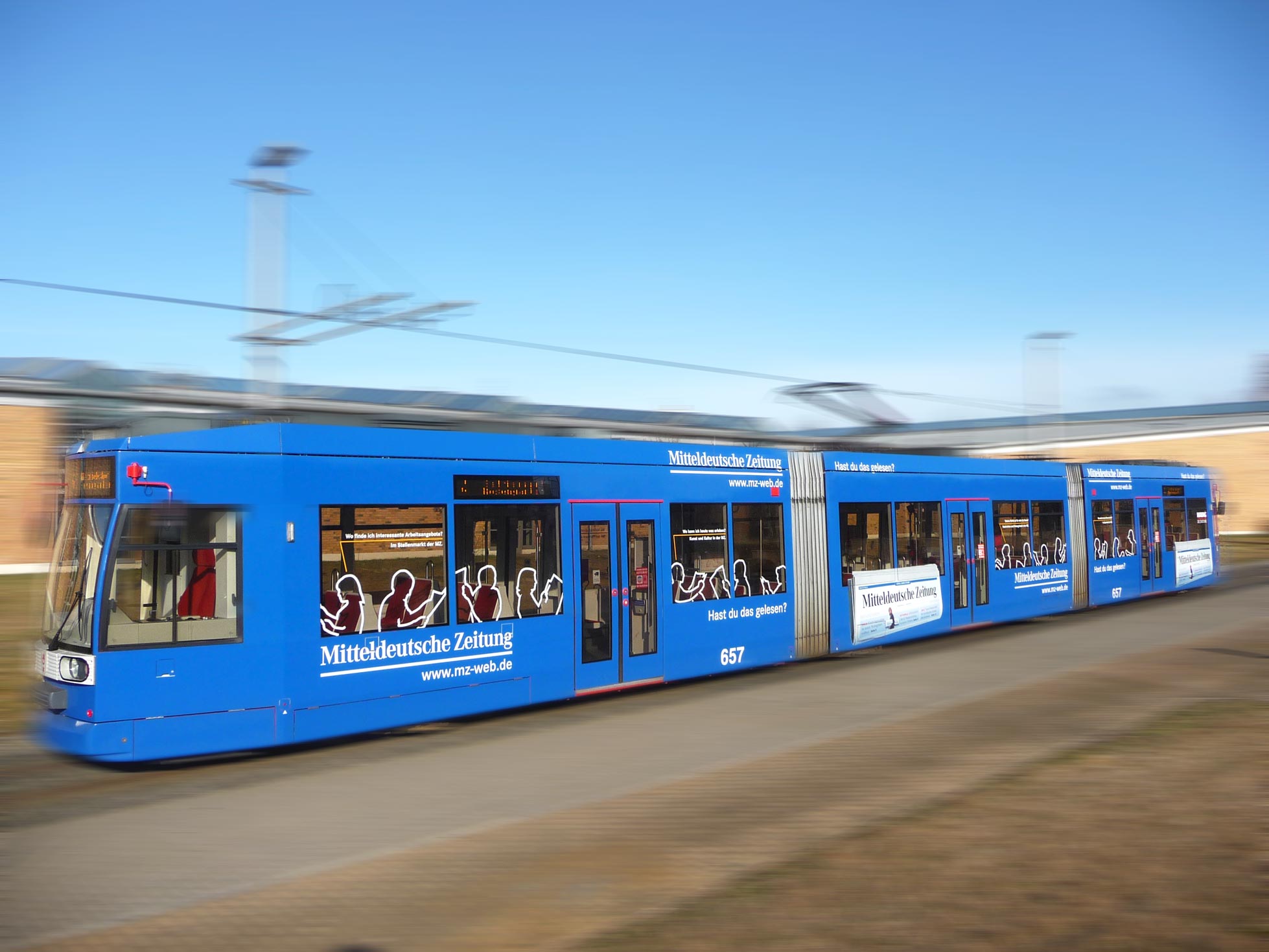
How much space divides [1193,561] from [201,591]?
23.1m

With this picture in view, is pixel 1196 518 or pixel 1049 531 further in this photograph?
pixel 1196 518

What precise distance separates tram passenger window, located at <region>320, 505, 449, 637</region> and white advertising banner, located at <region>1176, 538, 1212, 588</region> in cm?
1993

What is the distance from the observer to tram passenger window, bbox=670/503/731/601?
12.6 meters

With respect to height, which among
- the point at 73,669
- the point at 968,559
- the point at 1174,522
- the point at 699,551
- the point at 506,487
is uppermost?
the point at 506,487

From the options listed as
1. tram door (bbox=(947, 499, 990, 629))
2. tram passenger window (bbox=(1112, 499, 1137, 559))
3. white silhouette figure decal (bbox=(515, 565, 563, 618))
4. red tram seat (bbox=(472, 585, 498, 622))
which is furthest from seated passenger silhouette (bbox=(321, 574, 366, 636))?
tram passenger window (bbox=(1112, 499, 1137, 559))

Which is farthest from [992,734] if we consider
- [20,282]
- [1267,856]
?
[20,282]

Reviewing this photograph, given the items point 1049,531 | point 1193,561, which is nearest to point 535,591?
point 1049,531

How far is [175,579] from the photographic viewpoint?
852 cm

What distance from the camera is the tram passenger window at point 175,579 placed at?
27.2 ft

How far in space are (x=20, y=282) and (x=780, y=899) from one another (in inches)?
437

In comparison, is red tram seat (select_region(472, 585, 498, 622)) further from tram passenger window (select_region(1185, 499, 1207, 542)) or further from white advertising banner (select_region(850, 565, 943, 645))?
tram passenger window (select_region(1185, 499, 1207, 542))

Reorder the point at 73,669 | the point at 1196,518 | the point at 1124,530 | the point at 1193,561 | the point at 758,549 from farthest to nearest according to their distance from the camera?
1. the point at 1196,518
2. the point at 1193,561
3. the point at 1124,530
4. the point at 758,549
5. the point at 73,669

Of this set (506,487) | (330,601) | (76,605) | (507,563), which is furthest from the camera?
(506,487)

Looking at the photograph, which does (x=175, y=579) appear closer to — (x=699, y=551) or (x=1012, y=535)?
(x=699, y=551)
